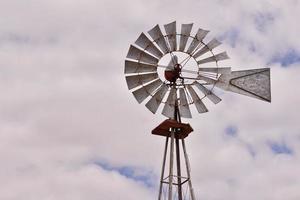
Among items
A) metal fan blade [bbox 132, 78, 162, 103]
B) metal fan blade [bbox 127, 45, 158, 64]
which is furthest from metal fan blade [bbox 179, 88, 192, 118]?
metal fan blade [bbox 127, 45, 158, 64]

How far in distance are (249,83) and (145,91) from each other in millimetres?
4201

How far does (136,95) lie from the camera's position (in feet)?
78.3

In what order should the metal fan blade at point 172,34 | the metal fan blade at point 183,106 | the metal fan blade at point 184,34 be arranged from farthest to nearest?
the metal fan blade at point 183,106 < the metal fan blade at point 184,34 < the metal fan blade at point 172,34

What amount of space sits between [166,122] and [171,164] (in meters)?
1.66

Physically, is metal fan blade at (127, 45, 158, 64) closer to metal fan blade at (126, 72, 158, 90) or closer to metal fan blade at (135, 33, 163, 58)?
metal fan blade at (135, 33, 163, 58)

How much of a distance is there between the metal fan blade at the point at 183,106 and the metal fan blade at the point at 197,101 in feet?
1.00

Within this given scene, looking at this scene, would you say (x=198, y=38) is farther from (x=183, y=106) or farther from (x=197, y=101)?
(x=183, y=106)

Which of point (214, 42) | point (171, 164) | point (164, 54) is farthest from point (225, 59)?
point (171, 164)

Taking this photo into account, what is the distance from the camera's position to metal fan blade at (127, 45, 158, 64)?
23.8 meters

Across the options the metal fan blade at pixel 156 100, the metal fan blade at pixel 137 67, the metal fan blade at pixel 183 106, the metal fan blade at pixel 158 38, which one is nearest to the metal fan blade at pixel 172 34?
the metal fan blade at pixel 158 38

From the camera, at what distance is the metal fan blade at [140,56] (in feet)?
77.9

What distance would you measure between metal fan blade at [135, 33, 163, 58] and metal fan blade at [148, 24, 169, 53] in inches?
7.8

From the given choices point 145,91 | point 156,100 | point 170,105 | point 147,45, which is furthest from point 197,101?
point 147,45

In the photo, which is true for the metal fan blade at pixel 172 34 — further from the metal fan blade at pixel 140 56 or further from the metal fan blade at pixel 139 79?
the metal fan blade at pixel 139 79
